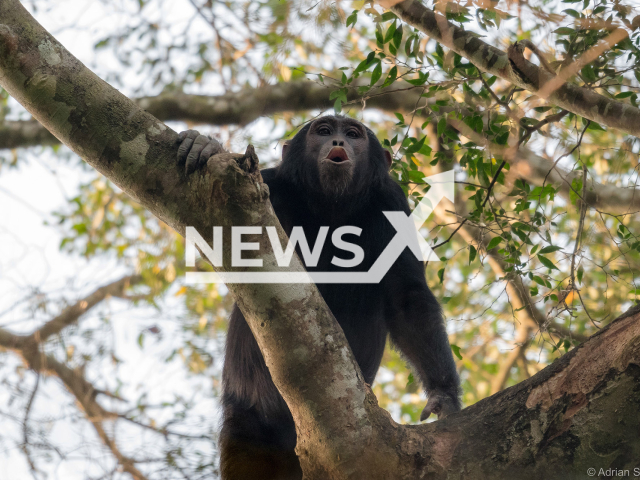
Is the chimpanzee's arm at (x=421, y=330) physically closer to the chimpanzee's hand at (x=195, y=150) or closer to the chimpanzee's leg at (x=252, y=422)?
the chimpanzee's leg at (x=252, y=422)

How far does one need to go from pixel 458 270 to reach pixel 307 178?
547cm

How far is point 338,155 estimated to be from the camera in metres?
4.38

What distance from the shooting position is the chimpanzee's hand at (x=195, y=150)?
2576 mm

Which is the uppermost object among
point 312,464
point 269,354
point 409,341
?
point 409,341


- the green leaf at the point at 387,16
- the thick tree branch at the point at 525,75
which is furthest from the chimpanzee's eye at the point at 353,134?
the thick tree branch at the point at 525,75

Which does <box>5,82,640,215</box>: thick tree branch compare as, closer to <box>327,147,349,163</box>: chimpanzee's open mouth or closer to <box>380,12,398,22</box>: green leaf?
<box>327,147,349,163</box>: chimpanzee's open mouth

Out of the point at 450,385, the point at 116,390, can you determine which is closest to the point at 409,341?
the point at 450,385

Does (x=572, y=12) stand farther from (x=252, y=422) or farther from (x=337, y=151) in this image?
(x=252, y=422)

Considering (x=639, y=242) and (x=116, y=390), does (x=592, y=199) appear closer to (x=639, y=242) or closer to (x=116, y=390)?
(x=639, y=242)

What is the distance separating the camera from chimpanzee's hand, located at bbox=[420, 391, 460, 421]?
3.56 metres

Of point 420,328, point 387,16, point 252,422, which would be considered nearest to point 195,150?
point 387,16

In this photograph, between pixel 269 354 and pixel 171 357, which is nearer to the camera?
pixel 269 354

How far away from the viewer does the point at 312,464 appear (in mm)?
2629

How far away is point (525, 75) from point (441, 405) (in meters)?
1.97
